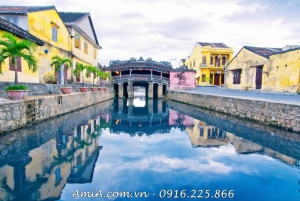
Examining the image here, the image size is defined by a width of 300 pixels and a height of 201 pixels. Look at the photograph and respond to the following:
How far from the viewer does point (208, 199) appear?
371 cm

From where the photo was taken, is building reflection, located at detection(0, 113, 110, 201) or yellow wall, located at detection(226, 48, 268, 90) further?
yellow wall, located at detection(226, 48, 268, 90)

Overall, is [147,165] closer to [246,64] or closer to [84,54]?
[84,54]

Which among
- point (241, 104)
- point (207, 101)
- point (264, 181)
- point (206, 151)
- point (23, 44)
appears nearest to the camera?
point (264, 181)

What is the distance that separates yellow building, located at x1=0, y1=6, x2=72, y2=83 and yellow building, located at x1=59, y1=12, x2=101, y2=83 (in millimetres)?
1222

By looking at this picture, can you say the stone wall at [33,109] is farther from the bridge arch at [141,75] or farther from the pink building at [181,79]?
the pink building at [181,79]

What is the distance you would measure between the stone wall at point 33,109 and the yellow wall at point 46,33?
11.4 ft

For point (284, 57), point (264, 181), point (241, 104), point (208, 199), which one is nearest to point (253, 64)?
point (284, 57)

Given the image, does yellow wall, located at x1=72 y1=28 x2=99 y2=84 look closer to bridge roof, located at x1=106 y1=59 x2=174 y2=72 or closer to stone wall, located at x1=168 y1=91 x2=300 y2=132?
bridge roof, located at x1=106 y1=59 x2=174 y2=72

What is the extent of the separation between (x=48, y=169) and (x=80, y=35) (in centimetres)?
1869

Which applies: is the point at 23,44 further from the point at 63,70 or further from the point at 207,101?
the point at 207,101

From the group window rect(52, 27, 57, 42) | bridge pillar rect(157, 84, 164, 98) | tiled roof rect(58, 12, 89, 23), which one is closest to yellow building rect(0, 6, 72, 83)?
window rect(52, 27, 57, 42)

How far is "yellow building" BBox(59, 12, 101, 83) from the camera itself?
1897 cm

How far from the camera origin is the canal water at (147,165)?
390 cm

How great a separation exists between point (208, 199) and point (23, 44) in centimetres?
855
